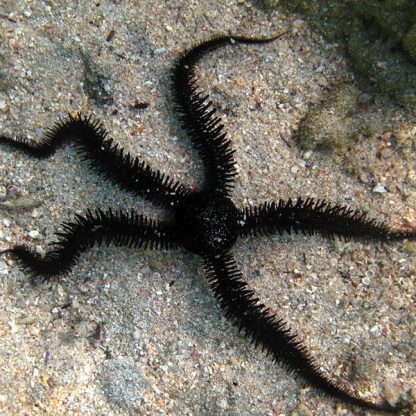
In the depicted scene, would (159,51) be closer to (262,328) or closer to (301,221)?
(301,221)

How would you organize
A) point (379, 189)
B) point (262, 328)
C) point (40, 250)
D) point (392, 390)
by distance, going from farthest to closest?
point (379, 189) → point (392, 390) → point (40, 250) → point (262, 328)

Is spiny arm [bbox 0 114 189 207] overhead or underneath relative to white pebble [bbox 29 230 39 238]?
overhead

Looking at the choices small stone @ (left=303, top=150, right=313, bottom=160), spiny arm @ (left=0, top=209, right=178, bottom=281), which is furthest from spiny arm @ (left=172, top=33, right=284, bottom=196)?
small stone @ (left=303, top=150, right=313, bottom=160)

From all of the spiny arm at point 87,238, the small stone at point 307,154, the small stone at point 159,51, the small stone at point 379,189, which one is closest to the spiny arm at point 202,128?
the small stone at point 159,51

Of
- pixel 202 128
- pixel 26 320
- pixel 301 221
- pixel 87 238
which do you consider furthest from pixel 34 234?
pixel 301 221

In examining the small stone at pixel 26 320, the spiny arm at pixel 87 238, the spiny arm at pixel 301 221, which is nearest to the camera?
the spiny arm at pixel 87 238

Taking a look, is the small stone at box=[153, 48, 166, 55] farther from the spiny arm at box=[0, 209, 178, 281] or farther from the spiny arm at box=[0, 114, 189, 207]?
the spiny arm at box=[0, 209, 178, 281]

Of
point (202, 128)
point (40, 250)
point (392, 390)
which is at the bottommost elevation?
point (40, 250)

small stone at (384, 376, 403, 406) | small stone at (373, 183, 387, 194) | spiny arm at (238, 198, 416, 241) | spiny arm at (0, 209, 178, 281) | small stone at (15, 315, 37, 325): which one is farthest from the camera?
small stone at (373, 183, 387, 194)

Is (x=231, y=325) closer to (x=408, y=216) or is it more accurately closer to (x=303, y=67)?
(x=408, y=216)

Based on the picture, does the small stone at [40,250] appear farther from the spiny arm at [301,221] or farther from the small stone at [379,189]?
the small stone at [379,189]

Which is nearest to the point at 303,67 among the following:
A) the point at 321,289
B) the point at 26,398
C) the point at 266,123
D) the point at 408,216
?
the point at 266,123
